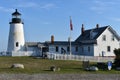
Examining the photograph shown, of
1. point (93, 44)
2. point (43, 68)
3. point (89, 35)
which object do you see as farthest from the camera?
point (89, 35)

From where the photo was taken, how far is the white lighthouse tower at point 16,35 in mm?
58906

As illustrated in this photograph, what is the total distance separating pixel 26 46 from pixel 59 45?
554 centimetres

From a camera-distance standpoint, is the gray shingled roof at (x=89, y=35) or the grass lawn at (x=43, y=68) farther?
the gray shingled roof at (x=89, y=35)

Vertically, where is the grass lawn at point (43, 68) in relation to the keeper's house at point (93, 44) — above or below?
below

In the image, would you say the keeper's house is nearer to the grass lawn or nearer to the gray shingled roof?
the gray shingled roof

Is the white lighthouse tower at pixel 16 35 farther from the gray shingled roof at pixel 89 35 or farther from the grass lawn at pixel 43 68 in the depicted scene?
the grass lawn at pixel 43 68

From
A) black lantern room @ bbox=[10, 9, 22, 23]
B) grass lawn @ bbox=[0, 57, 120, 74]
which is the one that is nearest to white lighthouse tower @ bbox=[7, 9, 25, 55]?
black lantern room @ bbox=[10, 9, 22, 23]

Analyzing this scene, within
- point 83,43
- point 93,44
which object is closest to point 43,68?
point 93,44

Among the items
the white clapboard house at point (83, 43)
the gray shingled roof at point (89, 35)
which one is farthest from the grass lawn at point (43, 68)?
the gray shingled roof at point (89, 35)

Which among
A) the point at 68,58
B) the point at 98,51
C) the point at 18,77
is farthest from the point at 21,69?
the point at 98,51

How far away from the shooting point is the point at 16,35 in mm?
58844

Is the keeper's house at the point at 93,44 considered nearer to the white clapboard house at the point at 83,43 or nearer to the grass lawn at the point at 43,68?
the white clapboard house at the point at 83,43

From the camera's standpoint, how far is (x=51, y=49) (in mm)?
60969

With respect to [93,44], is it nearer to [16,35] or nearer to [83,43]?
[83,43]
